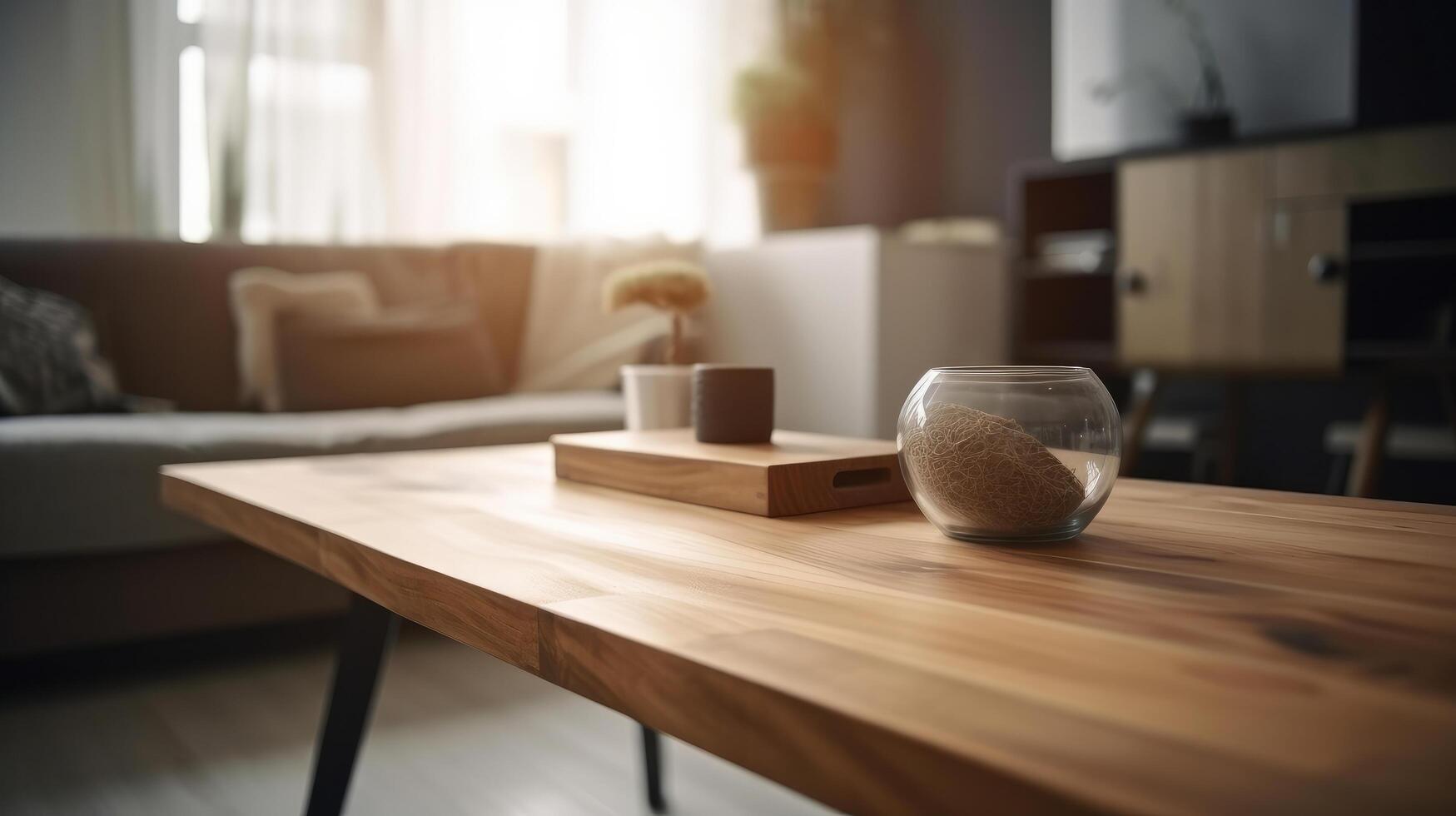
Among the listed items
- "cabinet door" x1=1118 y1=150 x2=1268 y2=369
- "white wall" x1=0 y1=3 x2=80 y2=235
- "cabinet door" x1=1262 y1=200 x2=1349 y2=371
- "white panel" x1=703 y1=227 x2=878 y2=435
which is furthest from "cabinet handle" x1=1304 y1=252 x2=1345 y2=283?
"white wall" x1=0 y1=3 x2=80 y2=235

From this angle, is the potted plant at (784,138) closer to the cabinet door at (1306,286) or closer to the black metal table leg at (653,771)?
the cabinet door at (1306,286)

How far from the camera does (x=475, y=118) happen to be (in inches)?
142

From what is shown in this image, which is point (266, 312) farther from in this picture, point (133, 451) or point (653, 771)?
point (653, 771)

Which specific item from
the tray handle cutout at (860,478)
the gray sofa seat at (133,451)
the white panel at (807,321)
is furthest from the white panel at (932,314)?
the tray handle cutout at (860,478)

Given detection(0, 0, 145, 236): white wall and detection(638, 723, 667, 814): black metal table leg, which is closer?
detection(638, 723, 667, 814): black metal table leg

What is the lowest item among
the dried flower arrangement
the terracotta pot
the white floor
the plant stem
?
the white floor

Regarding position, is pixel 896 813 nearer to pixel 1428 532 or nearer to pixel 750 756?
pixel 750 756

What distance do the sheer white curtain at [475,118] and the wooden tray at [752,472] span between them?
2270mm

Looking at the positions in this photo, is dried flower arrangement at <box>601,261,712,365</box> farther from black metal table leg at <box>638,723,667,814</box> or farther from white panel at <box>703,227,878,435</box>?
white panel at <box>703,227,878,435</box>

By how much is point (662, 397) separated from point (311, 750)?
772mm

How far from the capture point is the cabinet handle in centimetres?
276

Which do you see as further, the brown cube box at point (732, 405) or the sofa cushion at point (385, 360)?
the sofa cushion at point (385, 360)

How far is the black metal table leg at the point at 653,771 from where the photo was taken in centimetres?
137

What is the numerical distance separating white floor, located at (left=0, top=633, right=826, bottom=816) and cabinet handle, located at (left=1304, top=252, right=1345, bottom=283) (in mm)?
2115
